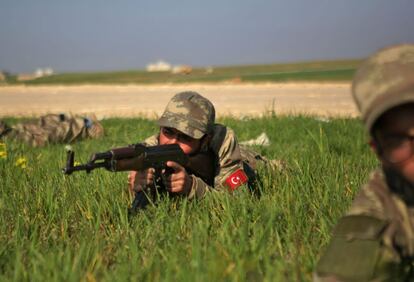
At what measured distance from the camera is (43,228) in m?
2.87

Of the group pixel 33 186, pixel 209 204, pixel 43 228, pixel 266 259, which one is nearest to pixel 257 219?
pixel 209 204

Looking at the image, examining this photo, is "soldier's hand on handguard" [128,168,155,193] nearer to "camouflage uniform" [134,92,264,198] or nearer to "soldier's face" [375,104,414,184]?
"camouflage uniform" [134,92,264,198]

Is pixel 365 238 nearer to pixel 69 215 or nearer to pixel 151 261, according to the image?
pixel 151 261

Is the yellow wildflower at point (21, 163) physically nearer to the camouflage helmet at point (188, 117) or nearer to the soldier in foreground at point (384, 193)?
the camouflage helmet at point (188, 117)

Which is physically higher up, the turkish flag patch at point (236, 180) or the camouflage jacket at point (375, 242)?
the camouflage jacket at point (375, 242)

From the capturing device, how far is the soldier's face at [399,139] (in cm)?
159

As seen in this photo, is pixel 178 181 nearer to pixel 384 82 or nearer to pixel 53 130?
pixel 384 82

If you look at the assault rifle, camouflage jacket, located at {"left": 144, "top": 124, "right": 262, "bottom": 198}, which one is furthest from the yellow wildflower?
the assault rifle

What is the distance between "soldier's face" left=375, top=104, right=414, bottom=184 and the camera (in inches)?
62.4

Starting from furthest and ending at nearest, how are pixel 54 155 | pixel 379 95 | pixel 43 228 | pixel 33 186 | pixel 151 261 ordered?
pixel 54 155, pixel 33 186, pixel 43 228, pixel 151 261, pixel 379 95

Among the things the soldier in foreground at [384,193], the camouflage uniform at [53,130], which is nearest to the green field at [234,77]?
the camouflage uniform at [53,130]

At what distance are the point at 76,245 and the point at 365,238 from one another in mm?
1406

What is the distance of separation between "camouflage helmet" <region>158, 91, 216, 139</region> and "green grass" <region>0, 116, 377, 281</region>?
1.50ft

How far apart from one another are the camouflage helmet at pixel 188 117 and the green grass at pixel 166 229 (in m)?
0.46
